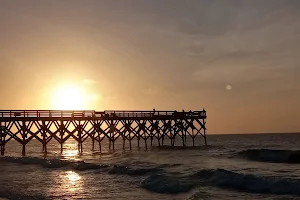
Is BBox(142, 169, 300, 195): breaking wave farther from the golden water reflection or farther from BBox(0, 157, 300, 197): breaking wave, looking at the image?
the golden water reflection

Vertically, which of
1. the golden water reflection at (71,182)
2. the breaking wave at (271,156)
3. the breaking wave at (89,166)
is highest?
the breaking wave at (89,166)

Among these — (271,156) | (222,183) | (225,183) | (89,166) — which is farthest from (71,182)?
(271,156)

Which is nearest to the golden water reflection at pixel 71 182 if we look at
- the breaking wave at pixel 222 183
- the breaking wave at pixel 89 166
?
the breaking wave at pixel 89 166

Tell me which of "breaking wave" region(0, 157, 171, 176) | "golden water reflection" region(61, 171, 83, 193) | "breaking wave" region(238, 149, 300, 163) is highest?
"breaking wave" region(0, 157, 171, 176)

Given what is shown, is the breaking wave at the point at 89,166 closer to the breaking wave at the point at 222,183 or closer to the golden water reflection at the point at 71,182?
the breaking wave at the point at 222,183

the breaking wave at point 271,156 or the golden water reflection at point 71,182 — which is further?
the breaking wave at point 271,156

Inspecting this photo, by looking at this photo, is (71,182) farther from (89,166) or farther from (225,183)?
(225,183)

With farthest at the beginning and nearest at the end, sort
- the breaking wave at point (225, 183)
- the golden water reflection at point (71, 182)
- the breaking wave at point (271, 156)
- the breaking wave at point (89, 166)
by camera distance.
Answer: the breaking wave at point (271, 156) < the breaking wave at point (89, 166) < the golden water reflection at point (71, 182) < the breaking wave at point (225, 183)

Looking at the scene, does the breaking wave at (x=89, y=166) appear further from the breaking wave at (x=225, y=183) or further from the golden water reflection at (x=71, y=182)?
the breaking wave at (x=225, y=183)

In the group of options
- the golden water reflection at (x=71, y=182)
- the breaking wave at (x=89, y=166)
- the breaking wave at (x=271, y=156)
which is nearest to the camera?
the golden water reflection at (x=71, y=182)

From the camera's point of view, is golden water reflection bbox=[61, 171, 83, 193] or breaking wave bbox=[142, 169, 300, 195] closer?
breaking wave bbox=[142, 169, 300, 195]

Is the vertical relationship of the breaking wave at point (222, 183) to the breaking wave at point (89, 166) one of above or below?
below

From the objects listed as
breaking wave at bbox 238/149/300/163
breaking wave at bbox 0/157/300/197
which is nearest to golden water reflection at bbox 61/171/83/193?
breaking wave at bbox 0/157/300/197

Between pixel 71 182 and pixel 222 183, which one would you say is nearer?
pixel 222 183
